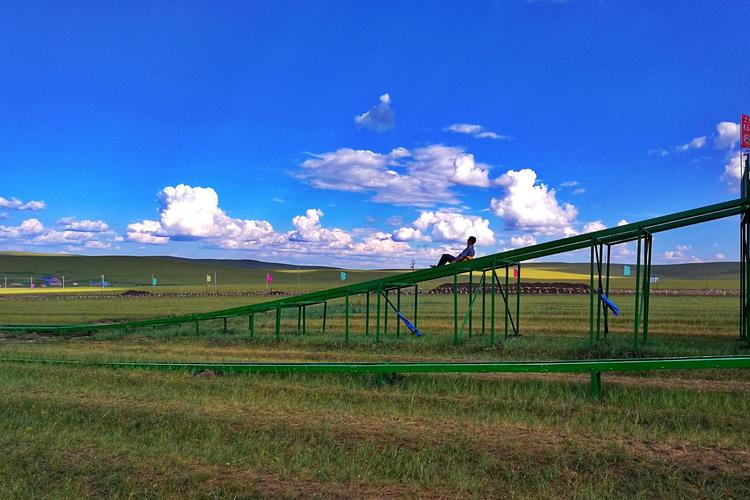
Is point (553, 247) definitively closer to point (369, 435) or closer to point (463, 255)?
point (463, 255)

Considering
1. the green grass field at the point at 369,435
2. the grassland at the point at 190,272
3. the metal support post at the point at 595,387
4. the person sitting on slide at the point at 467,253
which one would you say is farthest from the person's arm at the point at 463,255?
the grassland at the point at 190,272

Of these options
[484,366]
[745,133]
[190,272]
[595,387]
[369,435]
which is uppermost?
[745,133]

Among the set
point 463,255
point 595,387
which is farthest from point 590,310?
point 595,387

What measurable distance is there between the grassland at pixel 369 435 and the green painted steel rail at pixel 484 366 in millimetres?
280

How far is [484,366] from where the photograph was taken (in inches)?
363

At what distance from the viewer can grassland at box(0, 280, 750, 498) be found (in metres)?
5.60

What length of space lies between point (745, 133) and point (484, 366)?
12.3 metres

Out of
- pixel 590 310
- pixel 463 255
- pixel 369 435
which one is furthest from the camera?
pixel 463 255

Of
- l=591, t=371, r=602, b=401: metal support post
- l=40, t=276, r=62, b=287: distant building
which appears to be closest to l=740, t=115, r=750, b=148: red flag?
l=591, t=371, r=602, b=401: metal support post

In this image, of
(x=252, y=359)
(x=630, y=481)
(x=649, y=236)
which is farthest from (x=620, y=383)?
(x=252, y=359)

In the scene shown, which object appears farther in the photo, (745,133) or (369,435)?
(745,133)

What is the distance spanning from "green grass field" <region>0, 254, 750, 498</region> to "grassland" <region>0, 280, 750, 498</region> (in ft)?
0.08

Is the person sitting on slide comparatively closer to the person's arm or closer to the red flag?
the person's arm

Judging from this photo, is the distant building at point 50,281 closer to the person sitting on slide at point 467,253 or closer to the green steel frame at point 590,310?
the green steel frame at point 590,310
